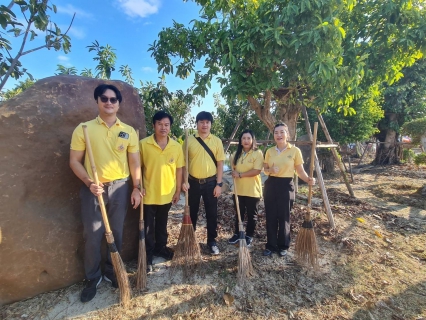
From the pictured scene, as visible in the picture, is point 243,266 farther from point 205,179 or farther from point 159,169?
point 159,169

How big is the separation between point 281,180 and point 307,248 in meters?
0.96

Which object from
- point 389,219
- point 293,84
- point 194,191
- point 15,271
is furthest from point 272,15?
point 389,219

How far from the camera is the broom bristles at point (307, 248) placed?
3180 mm

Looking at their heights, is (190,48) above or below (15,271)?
above

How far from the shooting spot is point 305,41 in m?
3.08

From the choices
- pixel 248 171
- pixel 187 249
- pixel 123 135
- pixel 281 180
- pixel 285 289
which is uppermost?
pixel 123 135

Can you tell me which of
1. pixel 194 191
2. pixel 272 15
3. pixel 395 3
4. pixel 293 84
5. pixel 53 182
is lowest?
pixel 194 191

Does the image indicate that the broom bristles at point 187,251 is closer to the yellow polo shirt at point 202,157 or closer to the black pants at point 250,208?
the yellow polo shirt at point 202,157

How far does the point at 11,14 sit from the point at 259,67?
3550 mm

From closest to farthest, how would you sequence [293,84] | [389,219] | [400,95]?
[293,84]
[389,219]
[400,95]

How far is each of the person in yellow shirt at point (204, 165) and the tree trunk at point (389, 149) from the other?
14.1 metres

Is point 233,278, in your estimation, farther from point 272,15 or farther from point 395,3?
point 395,3

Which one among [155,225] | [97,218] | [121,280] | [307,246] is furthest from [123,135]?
[307,246]

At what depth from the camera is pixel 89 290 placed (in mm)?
2580
